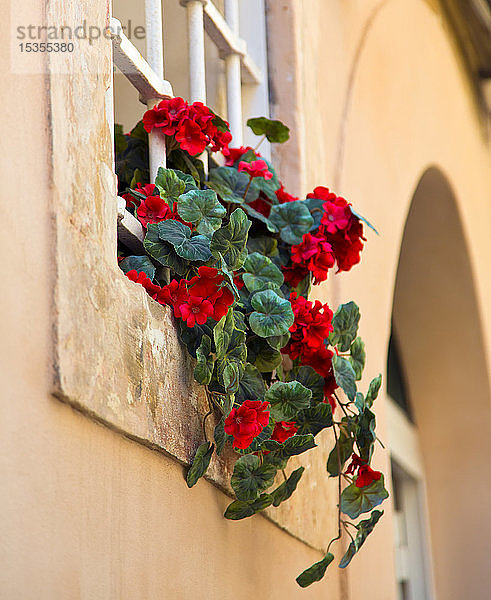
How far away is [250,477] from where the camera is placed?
5.74ft

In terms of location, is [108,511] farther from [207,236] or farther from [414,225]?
[414,225]

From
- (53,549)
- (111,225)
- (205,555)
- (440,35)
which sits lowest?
(205,555)

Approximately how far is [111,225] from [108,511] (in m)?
0.44

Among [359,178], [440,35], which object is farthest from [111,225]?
[440,35]

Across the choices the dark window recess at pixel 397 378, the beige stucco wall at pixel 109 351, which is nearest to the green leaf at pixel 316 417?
the beige stucco wall at pixel 109 351

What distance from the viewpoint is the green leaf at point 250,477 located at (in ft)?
5.68

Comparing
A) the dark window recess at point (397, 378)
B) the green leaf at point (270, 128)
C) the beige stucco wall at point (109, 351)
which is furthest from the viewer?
the dark window recess at point (397, 378)

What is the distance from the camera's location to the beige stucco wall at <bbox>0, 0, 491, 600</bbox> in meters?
1.25

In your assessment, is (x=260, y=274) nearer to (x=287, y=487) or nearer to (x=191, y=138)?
(x=191, y=138)

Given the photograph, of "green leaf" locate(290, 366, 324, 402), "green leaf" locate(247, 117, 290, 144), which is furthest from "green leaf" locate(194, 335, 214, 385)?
"green leaf" locate(247, 117, 290, 144)

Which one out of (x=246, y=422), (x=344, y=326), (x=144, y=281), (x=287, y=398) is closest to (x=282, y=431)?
A: (x=287, y=398)

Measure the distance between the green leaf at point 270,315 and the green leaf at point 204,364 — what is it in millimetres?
131

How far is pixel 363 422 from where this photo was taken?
1.96 m

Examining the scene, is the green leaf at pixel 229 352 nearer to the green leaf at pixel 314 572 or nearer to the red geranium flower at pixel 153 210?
the red geranium flower at pixel 153 210
